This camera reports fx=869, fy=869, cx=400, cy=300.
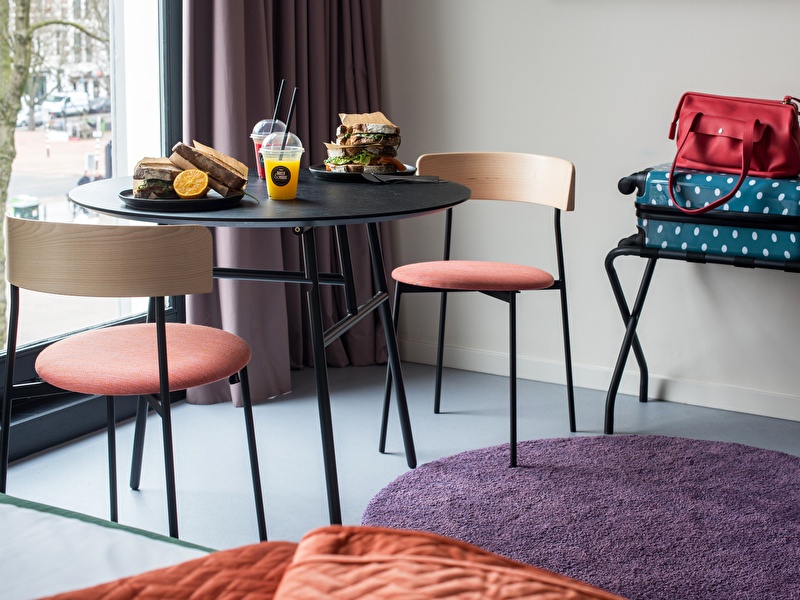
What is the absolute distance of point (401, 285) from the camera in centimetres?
255

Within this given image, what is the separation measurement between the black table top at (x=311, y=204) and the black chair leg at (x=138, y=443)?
0.54 meters

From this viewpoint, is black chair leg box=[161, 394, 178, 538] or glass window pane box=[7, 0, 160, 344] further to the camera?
glass window pane box=[7, 0, 160, 344]

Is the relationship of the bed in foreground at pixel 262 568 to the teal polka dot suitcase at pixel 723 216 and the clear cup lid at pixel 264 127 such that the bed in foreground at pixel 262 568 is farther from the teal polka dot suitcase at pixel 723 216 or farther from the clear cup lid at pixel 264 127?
the teal polka dot suitcase at pixel 723 216

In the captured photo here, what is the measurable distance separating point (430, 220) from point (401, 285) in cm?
95

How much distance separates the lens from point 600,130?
3053mm

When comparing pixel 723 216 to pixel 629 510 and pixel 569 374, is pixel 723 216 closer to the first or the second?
pixel 569 374

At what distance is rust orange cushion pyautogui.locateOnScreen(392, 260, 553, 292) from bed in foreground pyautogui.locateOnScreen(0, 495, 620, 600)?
5.23 feet

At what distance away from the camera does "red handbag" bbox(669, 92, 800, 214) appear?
94.5 inches

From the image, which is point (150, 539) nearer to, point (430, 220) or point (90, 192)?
point (90, 192)

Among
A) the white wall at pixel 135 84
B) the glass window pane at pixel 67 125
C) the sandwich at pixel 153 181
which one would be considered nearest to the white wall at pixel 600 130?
the white wall at pixel 135 84

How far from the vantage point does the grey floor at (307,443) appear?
2.17 metres

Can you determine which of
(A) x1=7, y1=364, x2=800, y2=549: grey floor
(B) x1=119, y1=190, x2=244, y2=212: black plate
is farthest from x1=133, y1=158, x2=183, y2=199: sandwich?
(A) x1=7, y1=364, x2=800, y2=549: grey floor

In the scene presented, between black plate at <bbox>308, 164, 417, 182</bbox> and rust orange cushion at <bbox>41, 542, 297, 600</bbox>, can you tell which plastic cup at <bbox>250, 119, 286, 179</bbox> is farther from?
rust orange cushion at <bbox>41, 542, 297, 600</bbox>

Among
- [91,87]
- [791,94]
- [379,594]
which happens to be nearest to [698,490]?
[791,94]
